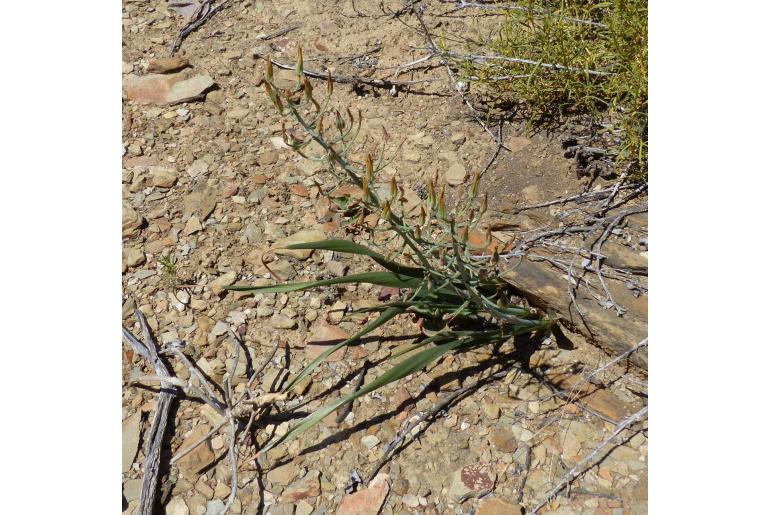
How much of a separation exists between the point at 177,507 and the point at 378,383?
564mm

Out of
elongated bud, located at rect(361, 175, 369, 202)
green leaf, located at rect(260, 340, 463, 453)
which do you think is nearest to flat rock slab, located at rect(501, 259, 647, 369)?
green leaf, located at rect(260, 340, 463, 453)

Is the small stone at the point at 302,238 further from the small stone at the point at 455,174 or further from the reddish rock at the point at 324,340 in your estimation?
the small stone at the point at 455,174

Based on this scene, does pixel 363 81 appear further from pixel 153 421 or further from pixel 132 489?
pixel 132 489

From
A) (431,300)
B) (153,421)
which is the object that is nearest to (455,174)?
(431,300)

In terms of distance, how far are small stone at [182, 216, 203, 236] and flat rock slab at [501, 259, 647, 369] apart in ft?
3.23

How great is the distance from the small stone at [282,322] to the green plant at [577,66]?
104 centimetres

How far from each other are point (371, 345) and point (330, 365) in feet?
0.40

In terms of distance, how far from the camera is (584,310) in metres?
1.81

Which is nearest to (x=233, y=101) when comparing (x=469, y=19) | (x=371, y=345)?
(x=469, y=19)

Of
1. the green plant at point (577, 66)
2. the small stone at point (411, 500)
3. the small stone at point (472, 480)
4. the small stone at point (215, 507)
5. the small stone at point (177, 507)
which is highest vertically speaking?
the green plant at point (577, 66)

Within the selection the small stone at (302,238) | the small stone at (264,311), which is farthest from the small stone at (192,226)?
the small stone at (264,311)

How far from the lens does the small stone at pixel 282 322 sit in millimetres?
1987

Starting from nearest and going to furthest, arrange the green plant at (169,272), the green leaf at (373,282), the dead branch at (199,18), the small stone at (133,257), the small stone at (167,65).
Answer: the green leaf at (373,282) → the green plant at (169,272) → the small stone at (133,257) → the small stone at (167,65) → the dead branch at (199,18)

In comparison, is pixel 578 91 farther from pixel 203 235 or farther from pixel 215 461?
pixel 215 461
